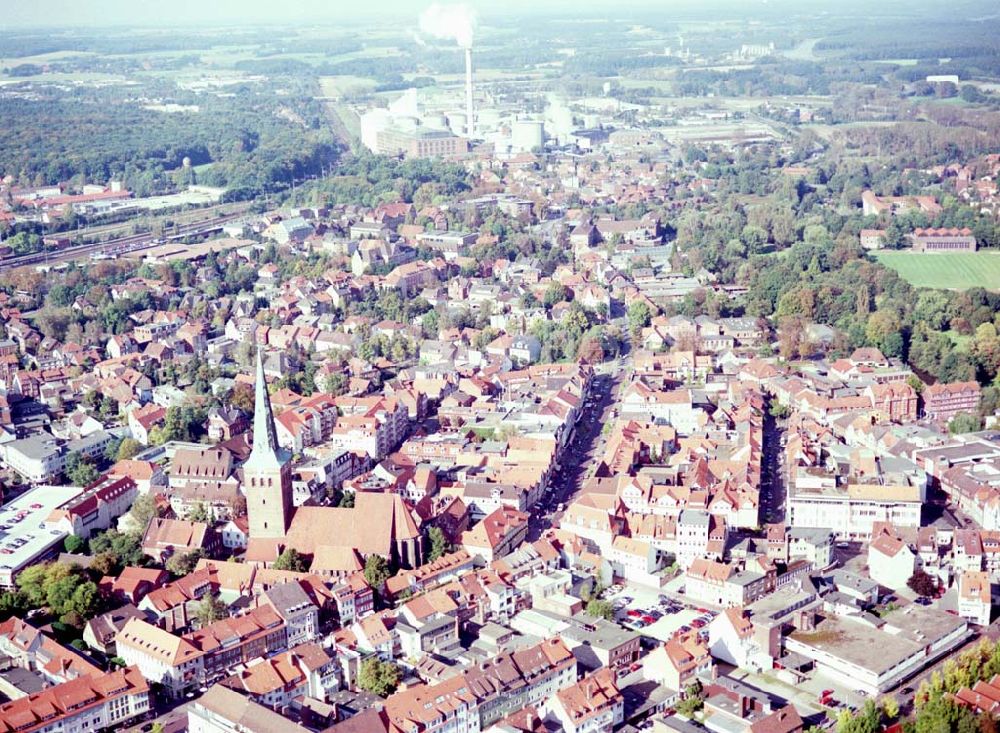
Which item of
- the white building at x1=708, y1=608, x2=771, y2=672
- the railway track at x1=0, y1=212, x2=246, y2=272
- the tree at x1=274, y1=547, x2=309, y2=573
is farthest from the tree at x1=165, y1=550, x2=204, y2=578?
the railway track at x1=0, y1=212, x2=246, y2=272

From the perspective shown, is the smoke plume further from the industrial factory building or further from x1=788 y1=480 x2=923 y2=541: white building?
x1=788 y1=480 x2=923 y2=541: white building

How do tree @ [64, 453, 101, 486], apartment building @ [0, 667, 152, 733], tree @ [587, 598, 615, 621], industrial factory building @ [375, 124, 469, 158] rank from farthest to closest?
industrial factory building @ [375, 124, 469, 158] < tree @ [64, 453, 101, 486] < tree @ [587, 598, 615, 621] < apartment building @ [0, 667, 152, 733]

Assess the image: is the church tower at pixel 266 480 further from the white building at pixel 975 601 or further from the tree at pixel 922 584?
the white building at pixel 975 601

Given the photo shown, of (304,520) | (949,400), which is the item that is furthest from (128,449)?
(949,400)

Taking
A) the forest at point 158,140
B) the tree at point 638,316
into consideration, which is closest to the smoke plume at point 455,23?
the forest at point 158,140

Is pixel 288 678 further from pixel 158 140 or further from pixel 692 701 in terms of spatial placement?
pixel 158 140

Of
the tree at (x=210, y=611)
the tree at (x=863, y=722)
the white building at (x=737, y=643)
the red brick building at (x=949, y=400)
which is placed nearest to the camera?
the tree at (x=863, y=722)
